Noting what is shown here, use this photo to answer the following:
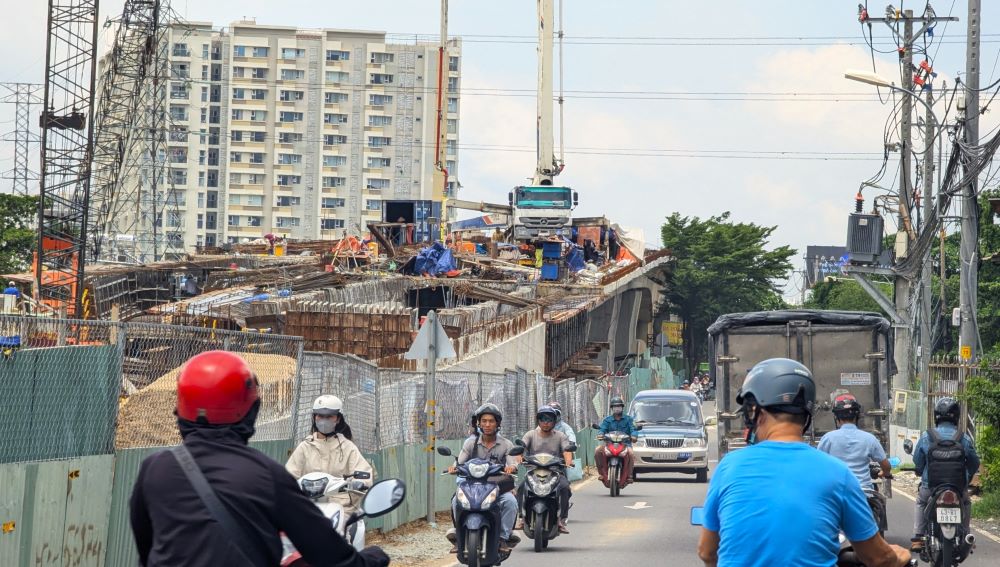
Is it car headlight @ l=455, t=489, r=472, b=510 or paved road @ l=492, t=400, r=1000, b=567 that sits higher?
car headlight @ l=455, t=489, r=472, b=510

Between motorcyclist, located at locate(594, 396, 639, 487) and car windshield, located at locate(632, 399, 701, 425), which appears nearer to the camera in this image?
motorcyclist, located at locate(594, 396, 639, 487)

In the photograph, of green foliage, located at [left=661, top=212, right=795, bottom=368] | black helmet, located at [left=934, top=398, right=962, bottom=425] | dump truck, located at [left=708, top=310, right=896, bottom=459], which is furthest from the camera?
green foliage, located at [left=661, top=212, right=795, bottom=368]

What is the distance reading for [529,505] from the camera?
1661 cm

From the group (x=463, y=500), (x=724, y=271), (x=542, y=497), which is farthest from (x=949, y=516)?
(x=724, y=271)

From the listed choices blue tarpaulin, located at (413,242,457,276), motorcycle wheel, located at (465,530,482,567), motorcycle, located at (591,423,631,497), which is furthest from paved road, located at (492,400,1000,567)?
blue tarpaulin, located at (413,242,457,276)

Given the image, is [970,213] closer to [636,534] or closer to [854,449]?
[636,534]

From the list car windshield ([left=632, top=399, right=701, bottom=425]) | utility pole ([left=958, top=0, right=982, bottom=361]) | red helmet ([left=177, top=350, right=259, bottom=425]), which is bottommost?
car windshield ([left=632, top=399, right=701, bottom=425])

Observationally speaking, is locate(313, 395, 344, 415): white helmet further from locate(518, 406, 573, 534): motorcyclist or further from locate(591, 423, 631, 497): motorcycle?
locate(591, 423, 631, 497): motorcycle

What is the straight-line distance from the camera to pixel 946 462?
1385 cm

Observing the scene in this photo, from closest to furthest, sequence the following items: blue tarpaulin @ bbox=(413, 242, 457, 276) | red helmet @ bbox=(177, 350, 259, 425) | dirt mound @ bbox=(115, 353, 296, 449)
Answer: red helmet @ bbox=(177, 350, 259, 425) < dirt mound @ bbox=(115, 353, 296, 449) < blue tarpaulin @ bbox=(413, 242, 457, 276)

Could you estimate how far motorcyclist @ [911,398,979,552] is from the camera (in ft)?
45.5

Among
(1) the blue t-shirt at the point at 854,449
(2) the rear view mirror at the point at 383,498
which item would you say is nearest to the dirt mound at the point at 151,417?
(1) the blue t-shirt at the point at 854,449

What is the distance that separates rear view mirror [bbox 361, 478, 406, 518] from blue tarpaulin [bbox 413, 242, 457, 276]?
178 ft

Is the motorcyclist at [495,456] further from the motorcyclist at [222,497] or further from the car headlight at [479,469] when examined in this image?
the motorcyclist at [222,497]
